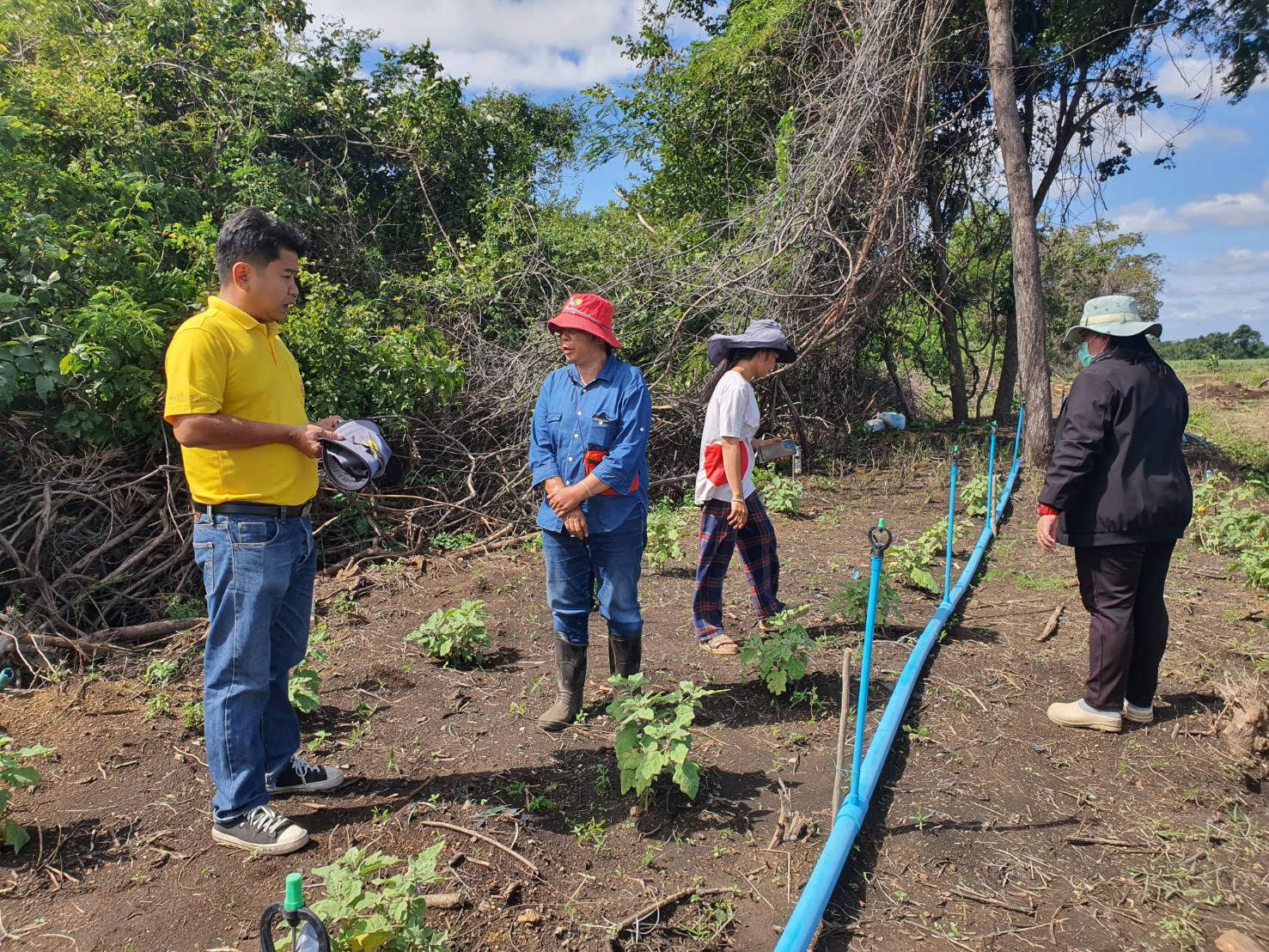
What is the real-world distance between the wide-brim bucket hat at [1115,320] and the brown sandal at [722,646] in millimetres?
2323

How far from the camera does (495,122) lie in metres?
11.8

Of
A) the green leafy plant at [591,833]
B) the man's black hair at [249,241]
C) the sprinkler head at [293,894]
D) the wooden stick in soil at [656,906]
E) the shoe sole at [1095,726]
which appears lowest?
the wooden stick in soil at [656,906]

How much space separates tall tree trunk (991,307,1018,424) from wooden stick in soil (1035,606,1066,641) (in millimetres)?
7643

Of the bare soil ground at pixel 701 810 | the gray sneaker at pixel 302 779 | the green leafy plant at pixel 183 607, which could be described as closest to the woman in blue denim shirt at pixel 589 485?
the bare soil ground at pixel 701 810

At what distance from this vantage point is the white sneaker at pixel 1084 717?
371 centimetres

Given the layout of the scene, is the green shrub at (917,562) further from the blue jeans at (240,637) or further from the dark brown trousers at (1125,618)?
the blue jeans at (240,637)

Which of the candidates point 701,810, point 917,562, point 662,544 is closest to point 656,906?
point 701,810

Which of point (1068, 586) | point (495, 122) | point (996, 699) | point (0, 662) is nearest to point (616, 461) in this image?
point (996, 699)

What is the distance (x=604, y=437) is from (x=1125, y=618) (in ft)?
8.10

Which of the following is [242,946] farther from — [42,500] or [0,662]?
[42,500]

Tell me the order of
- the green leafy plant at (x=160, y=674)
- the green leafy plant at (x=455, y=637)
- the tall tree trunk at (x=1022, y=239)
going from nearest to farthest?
the green leafy plant at (x=160, y=674)
the green leafy plant at (x=455, y=637)
the tall tree trunk at (x=1022, y=239)

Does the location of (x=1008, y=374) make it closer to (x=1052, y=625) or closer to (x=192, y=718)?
(x=1052, y=625)

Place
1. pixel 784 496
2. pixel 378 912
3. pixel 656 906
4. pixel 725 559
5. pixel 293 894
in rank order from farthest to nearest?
pixel 784 496, pixel 725 559, pixel 656 906, pixel 378 912, pixel 293 894

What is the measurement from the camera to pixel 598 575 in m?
3.64
